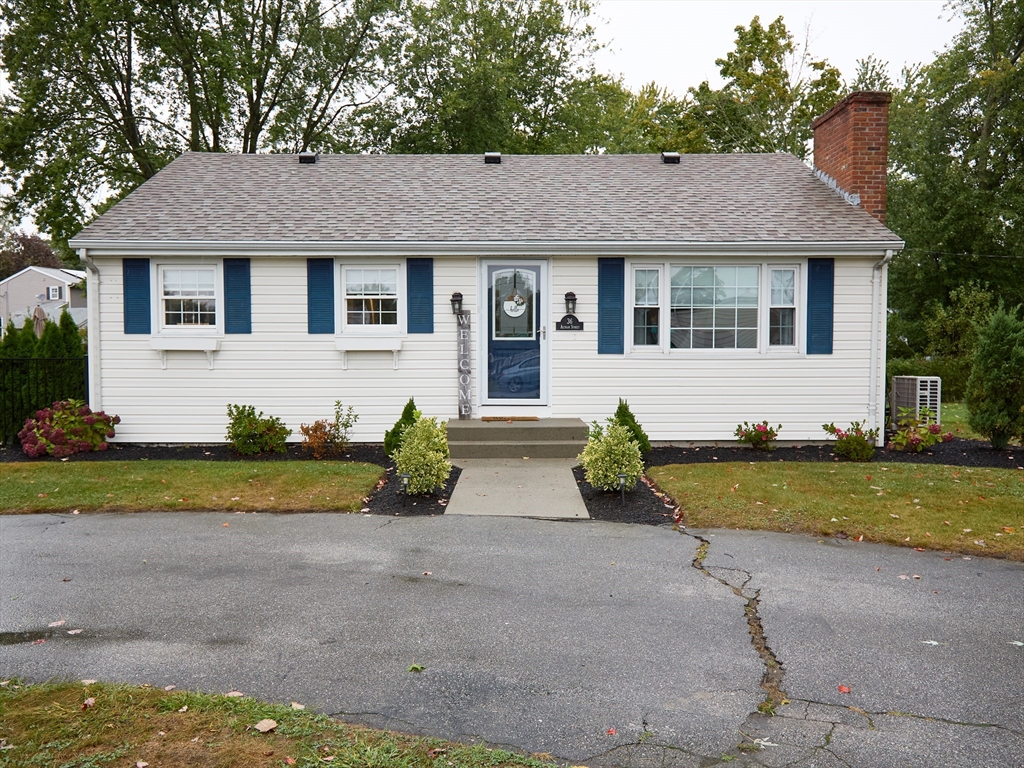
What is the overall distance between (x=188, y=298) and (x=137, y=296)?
681 mm

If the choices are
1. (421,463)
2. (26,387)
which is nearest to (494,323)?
(421,463)

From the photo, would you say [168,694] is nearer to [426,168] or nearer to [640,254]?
[640,254]

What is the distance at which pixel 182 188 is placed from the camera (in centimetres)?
1303

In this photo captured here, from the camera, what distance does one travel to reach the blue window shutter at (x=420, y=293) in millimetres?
11453

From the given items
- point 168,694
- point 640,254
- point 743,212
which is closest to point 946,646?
point 168,694

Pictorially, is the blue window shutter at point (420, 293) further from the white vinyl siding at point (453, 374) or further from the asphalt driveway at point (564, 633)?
the asphalt driveway at point (564, 633)

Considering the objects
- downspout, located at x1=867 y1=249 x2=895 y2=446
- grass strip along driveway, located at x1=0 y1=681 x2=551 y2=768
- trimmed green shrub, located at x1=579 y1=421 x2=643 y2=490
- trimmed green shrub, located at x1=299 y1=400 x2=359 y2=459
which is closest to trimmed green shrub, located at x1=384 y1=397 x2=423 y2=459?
trimmed green shrub, located at x1=299 y1=400 x2=359 y2=459

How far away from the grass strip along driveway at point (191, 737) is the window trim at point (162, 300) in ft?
27.2

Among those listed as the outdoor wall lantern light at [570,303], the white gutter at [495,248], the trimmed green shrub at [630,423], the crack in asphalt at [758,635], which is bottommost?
the crack in asphalt at [758,635]

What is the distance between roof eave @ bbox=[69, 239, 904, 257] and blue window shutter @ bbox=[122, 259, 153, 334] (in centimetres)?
20

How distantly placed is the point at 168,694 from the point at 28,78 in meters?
21.1

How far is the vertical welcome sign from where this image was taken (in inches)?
451

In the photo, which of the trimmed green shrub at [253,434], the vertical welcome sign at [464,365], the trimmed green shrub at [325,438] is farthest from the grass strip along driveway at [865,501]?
the trimmed green shrub at [253,434]

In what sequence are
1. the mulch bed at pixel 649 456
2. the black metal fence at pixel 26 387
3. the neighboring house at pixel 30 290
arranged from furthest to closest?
the neighboring house at pixel 30 290 < the black metal fence at pixel 26 387 < the mulch bed at pixel 649 456
